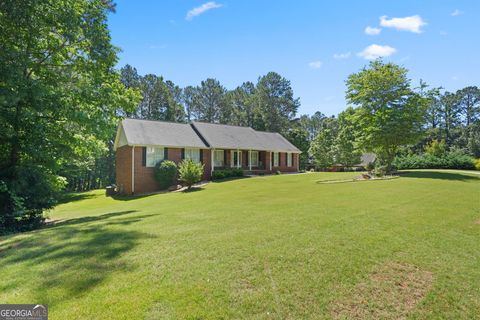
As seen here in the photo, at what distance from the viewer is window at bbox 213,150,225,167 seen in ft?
94.5

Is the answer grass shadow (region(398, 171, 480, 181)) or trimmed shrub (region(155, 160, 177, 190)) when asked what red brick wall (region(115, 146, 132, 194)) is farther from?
grass shadow (region(398, 171, 480, 181))

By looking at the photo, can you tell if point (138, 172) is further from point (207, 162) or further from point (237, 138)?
point (237, 138)

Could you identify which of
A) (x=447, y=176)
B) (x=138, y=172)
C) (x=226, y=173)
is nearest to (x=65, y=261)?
(x=138, y=172)

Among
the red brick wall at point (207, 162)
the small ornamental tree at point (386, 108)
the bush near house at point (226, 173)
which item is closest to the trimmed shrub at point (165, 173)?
the red brick wall at point (207, 162)

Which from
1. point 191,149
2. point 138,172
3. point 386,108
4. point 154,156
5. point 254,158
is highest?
point 386,108

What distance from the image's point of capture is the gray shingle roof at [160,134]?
940 inches

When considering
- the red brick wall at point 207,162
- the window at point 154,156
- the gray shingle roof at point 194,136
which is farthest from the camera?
the red brick wall at point 207,162

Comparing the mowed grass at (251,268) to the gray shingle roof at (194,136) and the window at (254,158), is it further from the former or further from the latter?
the window at (254,158)

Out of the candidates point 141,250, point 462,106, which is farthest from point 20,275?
point 462,106

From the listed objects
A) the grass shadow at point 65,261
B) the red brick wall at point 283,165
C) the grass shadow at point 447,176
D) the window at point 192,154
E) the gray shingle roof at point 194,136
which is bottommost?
the grass shadow at point 65,261

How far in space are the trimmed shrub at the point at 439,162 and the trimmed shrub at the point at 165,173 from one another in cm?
2516

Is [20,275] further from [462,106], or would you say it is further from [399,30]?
[462,106]

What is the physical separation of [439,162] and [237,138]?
2261 centimetres

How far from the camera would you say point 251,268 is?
4.60 m
